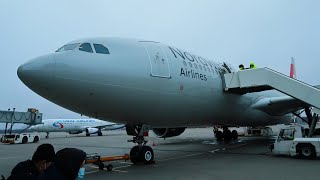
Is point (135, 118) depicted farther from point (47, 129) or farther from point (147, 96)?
point (47, 129)

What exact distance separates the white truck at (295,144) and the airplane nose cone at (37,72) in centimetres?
836

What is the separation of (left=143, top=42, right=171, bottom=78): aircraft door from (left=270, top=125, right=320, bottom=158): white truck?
5303 millimetres

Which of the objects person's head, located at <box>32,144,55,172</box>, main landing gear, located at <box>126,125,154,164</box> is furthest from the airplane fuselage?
person's head, located at <box>32,144,55,172</box>

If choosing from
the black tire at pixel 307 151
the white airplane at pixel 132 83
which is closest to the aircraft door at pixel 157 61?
the white airplane at pixel 132 83

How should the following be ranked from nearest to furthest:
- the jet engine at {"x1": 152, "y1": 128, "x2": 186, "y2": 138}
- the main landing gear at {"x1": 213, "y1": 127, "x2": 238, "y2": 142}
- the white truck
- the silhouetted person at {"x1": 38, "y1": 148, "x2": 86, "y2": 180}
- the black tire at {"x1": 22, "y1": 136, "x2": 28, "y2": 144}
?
the silhouetted person at {"x1": 38, "y1": 148, "x2": 86, "y2": 180} → the white truck → the jet engine at {"x1": 152, "y1": 128, "x2": 186, "y2": 138} → the main landing gear at {"x1": 213, "y1": 127, "x2": 238, "y2": 142} → the black tire at {"x1": 22, "y1": 136, "x2": 28, "y2": 144}

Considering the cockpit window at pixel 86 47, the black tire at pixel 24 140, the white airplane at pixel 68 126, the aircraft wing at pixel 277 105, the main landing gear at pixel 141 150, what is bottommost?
the black tire at pixel 24 140

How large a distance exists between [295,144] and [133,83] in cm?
644

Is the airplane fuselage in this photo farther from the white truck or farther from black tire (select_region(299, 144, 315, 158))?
black tire (select_region(299, 144, 315, 158))

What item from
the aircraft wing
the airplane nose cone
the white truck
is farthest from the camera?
the aircraft wing

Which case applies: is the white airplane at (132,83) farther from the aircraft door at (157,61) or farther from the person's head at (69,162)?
the person's head at (69,162)

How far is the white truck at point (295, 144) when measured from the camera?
10422 mm

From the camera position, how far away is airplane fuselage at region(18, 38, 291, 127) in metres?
7.02

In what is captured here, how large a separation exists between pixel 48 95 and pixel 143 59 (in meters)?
2.65

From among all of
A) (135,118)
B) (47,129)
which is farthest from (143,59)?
(47,129)
